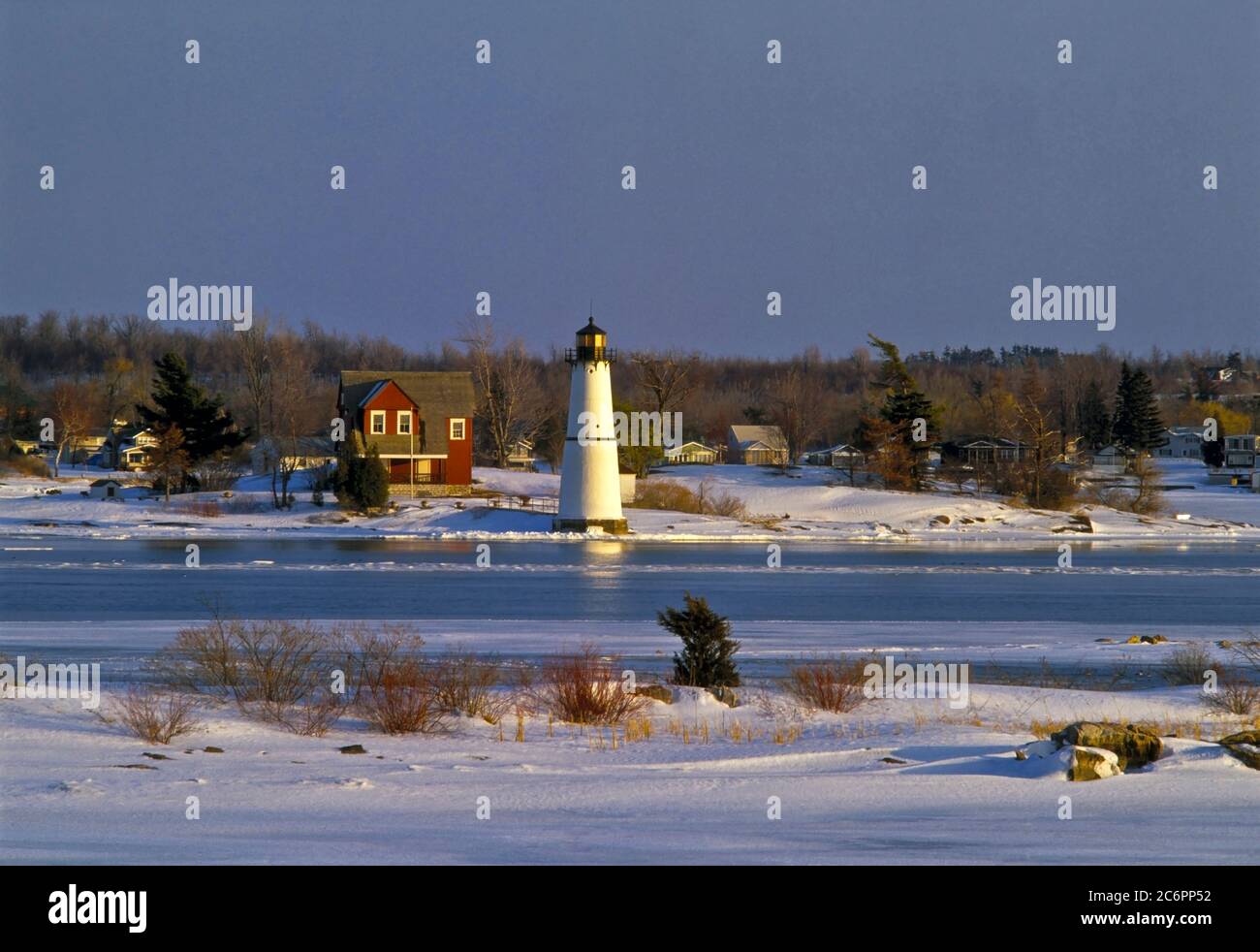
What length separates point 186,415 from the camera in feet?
193

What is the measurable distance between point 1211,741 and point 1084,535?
48905mm

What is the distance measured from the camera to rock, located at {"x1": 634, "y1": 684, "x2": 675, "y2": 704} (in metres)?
15.9

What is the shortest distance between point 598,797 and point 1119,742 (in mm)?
4727

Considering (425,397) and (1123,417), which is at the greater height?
(425,397)

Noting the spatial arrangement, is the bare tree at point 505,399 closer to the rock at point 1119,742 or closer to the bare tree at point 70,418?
the bare tree at point 70,418

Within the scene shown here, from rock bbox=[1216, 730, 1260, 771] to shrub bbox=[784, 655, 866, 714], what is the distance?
421 cm

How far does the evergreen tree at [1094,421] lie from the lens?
91562 mm

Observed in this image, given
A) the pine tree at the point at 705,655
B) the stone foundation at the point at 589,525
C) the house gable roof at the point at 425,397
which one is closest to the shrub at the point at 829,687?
the pine tree at the point at 705,655

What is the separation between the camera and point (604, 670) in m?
15.9

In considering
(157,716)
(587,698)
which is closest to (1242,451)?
(587,698)

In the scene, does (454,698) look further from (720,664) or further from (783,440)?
(783,440)

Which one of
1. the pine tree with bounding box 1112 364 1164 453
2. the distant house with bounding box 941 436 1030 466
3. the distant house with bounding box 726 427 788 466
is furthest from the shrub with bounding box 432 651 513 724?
A: the pine tree with bounding box 1112 364 1164 453

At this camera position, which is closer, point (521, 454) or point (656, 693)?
point (656, 693)

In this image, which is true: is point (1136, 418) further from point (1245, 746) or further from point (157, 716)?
point (157, 716)
